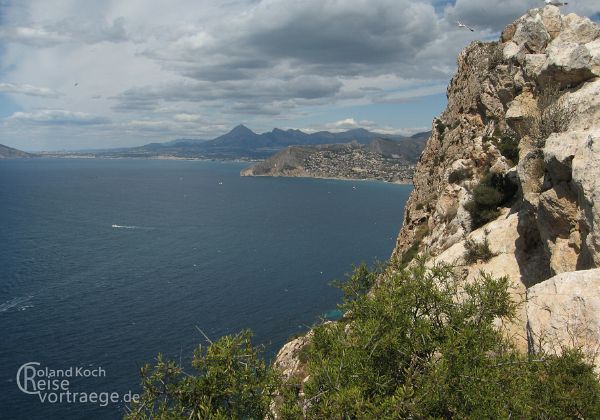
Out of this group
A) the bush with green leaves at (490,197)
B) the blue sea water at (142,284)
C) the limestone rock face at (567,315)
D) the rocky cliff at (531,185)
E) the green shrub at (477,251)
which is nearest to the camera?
the limestone rock face at (567,315)

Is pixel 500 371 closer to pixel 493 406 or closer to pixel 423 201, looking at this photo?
pixel 493 406

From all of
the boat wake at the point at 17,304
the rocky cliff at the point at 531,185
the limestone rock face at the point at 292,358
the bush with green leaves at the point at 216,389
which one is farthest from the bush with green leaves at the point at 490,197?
the boat wake at the point at 17,304

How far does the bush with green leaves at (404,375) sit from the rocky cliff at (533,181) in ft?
4.71

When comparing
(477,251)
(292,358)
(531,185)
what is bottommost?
(292,358)

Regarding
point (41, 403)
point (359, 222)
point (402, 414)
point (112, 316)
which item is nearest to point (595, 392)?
point (402, 414)

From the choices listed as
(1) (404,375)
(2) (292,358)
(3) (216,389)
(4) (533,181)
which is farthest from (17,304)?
(4) (533,181)

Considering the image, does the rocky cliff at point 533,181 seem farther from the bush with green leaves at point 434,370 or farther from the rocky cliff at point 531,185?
the bush with green leaves at point 434,370

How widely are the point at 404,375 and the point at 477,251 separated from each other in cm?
1458

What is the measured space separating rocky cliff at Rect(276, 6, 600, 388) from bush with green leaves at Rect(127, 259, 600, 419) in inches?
49.4

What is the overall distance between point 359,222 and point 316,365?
14765cm

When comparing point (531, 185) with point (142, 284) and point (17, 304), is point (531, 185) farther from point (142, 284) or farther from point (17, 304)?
point (17, 304)

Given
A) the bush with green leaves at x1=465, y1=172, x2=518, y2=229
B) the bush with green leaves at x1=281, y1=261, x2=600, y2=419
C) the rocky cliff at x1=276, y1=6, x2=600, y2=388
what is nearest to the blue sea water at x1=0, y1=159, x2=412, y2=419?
the bush with green leaves at x1=465, y1=172, x2=518, y2=229

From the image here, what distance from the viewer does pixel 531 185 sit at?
65.1ft

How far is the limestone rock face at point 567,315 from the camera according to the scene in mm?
12414
